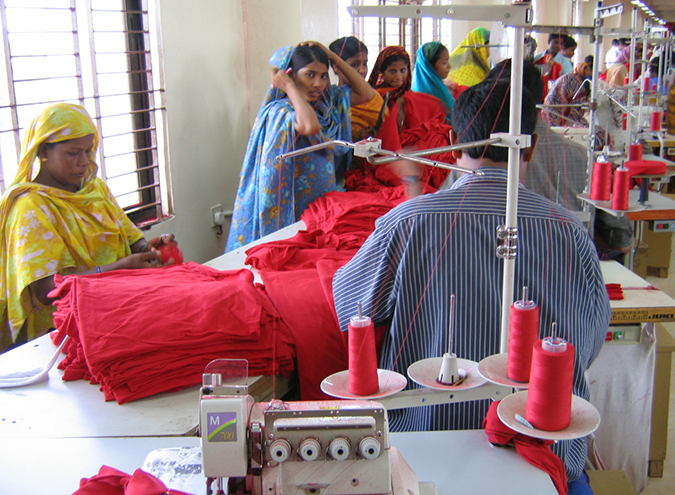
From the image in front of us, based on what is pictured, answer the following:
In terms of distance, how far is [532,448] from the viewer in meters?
1.14

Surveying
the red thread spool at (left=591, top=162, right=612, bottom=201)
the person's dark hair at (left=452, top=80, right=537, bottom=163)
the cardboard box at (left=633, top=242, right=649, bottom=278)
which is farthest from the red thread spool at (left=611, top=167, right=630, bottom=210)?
the cardboard box at (left=633, top=242, right=649, bottom=278)

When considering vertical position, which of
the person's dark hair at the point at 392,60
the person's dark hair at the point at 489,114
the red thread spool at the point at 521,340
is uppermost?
the person's dark hair at the point at 392,60

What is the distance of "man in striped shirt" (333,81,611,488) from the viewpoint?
4.48 ft

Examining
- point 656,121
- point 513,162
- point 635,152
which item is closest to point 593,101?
point 635,152

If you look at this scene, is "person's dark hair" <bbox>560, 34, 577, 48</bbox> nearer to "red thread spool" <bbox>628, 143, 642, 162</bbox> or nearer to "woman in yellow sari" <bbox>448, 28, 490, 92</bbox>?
"woman in yellow sari" <bbox>448, 28, 490, 92</bbox>

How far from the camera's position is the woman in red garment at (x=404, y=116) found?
3.74m

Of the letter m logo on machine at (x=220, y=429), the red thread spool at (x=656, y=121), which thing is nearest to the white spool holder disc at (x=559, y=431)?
the letter m logo on machine at (x=220, y=429)

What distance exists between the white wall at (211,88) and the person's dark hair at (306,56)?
662 mm

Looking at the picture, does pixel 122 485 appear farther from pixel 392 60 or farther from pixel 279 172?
pixel 392 60

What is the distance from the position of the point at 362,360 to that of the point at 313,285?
25.9 inches

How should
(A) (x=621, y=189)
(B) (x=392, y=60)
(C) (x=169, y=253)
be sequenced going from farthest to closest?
(B) (x=392, y=60) → (A) (x=621, y=189) → (C) (x=169, y=253)

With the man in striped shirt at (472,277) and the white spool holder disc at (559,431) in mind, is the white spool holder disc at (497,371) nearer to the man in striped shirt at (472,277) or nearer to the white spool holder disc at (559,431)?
the white spool holder disc at (559,431)

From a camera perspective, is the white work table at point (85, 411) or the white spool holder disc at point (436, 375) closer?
the white spool holder disc at point (436, 375)

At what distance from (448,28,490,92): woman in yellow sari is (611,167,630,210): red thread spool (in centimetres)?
391
